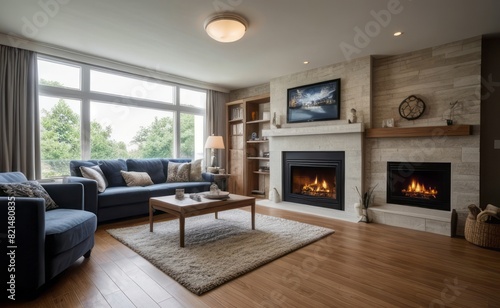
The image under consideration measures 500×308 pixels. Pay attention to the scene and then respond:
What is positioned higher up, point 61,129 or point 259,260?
point 61,129

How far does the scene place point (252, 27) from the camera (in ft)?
9.82

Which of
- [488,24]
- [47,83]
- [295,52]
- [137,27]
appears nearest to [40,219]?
[137,27]

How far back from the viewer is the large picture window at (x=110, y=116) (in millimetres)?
3852

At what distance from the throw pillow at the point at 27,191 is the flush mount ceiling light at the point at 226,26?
7.74ft

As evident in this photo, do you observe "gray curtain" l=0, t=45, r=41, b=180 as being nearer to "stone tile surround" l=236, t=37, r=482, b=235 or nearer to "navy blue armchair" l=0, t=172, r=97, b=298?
"navy blue armchair" l=0, t=172, r=97, b=298

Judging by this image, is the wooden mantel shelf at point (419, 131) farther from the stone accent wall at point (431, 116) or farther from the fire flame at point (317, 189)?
the fire flame at point (317, 189)

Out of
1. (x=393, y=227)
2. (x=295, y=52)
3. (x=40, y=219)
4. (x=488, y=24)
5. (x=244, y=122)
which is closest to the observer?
(x=40, y=219)

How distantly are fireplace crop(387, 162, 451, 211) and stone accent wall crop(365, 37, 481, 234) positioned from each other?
0.31ft

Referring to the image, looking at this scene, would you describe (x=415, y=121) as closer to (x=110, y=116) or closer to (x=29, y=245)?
(x=29, y=245)

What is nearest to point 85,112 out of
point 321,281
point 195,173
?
point 195,173

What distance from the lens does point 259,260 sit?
89.2 inches

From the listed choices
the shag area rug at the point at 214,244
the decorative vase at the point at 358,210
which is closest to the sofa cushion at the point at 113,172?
the shag area rug at the point at 214,244

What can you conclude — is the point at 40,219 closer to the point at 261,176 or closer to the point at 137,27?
the point at 137,27

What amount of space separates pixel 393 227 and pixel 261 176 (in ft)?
9.75
